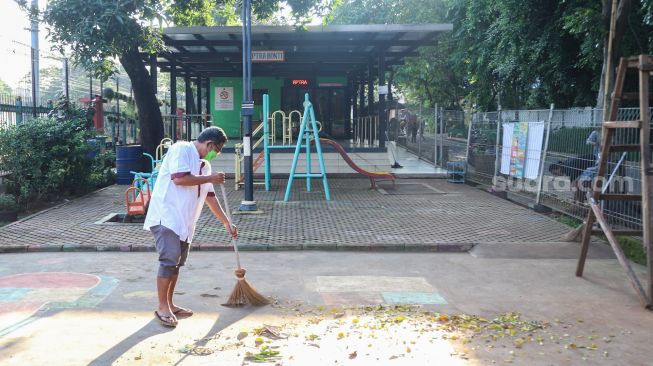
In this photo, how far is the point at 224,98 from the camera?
24719 mm

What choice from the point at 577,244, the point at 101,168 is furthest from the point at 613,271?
the point at 101,168

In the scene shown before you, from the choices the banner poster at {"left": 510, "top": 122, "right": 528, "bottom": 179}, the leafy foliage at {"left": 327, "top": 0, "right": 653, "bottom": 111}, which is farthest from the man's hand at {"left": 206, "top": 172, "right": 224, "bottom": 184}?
the leafy foliage at {"left": 327, "top": 0, "right": 653, "bottom": 111}

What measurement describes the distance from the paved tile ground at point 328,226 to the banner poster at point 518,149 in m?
0.75

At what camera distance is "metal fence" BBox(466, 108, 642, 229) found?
28.7 ft

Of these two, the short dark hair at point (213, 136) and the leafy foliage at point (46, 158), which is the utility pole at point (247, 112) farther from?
the short dark hair at point (213, 136)

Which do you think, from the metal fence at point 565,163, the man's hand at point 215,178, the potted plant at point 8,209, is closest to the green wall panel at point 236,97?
the metal fence at point 565,163

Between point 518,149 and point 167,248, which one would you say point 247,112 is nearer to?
point 518,149

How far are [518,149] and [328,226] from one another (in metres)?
5.11

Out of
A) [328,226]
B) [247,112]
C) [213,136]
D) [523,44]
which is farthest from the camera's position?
[523,44]

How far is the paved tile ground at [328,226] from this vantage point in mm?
8695

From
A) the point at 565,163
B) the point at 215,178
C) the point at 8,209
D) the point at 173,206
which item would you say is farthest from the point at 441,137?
the point at 173,206

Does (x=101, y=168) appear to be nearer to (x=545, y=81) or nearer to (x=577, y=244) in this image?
(x=577, y=244)

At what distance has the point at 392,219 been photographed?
35.5ft

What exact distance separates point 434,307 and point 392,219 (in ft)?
16.3
